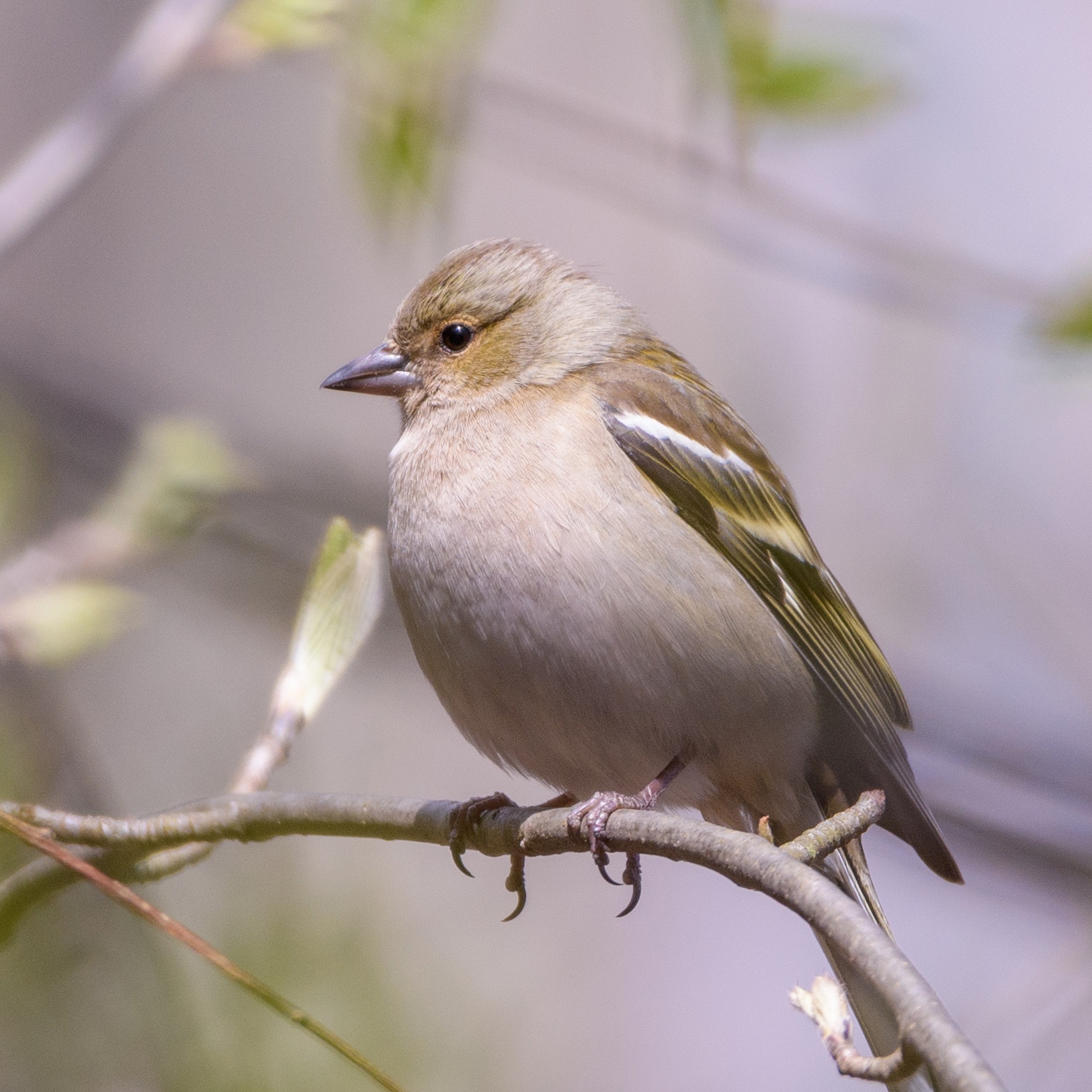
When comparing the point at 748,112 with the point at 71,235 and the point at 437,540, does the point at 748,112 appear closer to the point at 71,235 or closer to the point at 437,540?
the point at 437,540

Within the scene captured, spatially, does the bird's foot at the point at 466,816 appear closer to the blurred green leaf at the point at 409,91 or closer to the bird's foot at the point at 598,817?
the bird's foot at the point at 598,817

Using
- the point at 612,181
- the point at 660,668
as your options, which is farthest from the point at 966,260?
the point at 660,668

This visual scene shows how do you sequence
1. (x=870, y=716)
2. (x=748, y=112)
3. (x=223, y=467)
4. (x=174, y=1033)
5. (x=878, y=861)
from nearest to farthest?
(x=174, y=1033) → (x=748, y=112) → (x=870, y=716) → (x=223, y=467) → (x=878, y=861)

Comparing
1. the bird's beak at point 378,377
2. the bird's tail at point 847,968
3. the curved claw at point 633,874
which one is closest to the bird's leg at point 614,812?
the curved claw at point 633,874

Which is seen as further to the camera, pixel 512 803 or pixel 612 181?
pixel 612 181

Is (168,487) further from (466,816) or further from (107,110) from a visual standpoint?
(466,816)

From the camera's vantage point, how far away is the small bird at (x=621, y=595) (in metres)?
2.74

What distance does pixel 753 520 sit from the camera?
10.8ft

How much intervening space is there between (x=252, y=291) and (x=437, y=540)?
19.1 ft

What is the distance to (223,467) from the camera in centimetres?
337

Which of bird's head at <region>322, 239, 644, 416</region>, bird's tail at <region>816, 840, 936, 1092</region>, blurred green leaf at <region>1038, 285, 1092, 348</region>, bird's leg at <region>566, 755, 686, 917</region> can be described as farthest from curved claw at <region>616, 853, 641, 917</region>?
blurred green leaf at <region>1038, 285, 1092, 348</region>

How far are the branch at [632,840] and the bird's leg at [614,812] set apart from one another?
0.08 ft

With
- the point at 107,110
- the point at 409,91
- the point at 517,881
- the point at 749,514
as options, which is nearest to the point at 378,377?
the point at 409,91

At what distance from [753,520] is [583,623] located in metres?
0.78
